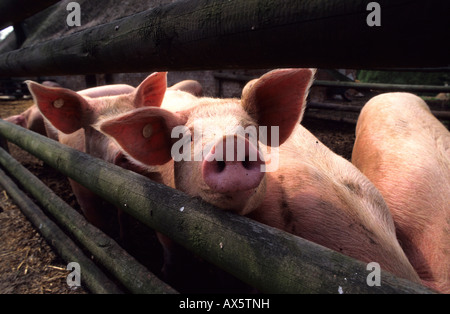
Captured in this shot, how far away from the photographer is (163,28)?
1010mm

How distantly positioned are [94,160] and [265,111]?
106 cm

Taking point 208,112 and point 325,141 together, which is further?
point 325,141

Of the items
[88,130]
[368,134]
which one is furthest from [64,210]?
[368,134]

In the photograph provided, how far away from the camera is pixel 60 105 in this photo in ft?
7.82

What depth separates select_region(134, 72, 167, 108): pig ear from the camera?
7.98 ft

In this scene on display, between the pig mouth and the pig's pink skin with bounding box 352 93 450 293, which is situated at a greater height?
the pig mouth

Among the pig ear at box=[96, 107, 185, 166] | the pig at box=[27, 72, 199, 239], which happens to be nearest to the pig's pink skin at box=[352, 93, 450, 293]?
the pig ear at box=[96, 107, 185, 166]

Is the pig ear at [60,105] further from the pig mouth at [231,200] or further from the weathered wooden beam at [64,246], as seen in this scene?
the pig mouth at [231,200]

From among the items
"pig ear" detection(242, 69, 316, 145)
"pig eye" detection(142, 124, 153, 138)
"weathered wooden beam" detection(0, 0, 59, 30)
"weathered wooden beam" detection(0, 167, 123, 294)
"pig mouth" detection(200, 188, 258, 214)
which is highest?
"weathered wooden beam" detection(0, 0, 59, 30)

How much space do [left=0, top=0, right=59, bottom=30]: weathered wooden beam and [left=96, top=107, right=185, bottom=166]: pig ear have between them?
1.10 metres

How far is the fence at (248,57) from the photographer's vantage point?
23.4 inches

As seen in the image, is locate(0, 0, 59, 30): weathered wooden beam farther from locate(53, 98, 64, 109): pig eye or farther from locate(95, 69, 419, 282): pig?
locate(95, 69, 419, 282): pig

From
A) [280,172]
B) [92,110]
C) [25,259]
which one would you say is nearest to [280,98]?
[280,172]
